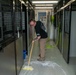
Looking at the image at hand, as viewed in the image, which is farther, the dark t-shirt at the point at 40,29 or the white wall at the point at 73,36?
the white wall at the point at 73,36

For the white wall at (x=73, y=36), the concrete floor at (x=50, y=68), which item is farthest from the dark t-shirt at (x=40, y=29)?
the white wall at (x=73, y=36)

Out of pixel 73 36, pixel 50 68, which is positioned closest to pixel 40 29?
pixel 73 36

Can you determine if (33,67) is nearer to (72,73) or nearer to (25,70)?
(25,70)

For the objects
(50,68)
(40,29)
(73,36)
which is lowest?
(50,68)

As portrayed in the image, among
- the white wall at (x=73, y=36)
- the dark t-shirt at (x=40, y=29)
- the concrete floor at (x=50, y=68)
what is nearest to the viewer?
the concrete floor at (x=50, y=68)

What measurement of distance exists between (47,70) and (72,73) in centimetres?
74

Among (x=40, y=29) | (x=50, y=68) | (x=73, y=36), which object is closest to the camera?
(x=50, y=68)

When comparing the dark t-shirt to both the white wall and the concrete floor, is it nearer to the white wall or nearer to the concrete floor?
the concrete floor

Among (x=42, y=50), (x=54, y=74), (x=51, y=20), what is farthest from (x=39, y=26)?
(x=51, y=20)

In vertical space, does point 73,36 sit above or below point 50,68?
above

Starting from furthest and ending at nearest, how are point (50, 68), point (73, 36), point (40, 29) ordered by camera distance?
1. point (73, 36)
2. point (40, 29)
3. point (50, 68)

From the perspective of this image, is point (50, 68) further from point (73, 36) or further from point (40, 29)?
point (73, 36)

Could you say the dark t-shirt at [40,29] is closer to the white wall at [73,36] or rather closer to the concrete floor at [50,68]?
the concrete floor at [50,68]

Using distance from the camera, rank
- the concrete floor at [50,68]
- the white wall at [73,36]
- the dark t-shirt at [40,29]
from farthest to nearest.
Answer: the white wall at [73,36], the dark t-shirt at [40,29], the concrete floor at [50,68]
